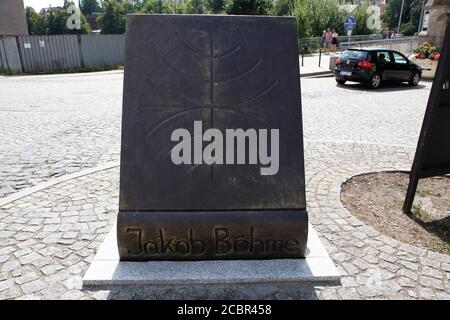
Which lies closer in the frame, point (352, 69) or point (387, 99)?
point (387, 99)

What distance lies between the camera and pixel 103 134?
7574 mm

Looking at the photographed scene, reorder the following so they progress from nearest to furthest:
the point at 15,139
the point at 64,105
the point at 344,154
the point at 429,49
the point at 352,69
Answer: the point at 344,154 → the point at 15,139 → the point at 64,105 → the point at 352,69 → the point at 429,49

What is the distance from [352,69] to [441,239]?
38.6ft

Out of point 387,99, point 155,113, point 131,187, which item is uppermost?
point 155,113

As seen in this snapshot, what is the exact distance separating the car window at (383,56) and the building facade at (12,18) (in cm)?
3117

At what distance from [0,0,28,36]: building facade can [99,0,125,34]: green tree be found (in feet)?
81.7

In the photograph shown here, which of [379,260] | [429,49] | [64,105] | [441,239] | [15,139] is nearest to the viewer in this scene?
[379,260]

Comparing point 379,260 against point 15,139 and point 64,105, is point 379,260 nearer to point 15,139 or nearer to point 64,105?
point 15,139

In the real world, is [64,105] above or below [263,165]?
below

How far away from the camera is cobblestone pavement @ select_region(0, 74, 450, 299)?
9.57 feet

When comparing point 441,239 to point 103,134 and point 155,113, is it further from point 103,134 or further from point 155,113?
point 103,134

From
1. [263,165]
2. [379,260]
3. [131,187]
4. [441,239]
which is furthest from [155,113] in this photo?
[441,239]

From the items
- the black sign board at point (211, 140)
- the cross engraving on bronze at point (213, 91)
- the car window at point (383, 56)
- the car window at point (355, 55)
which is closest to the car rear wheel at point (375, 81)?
the car window at point (383, 56)

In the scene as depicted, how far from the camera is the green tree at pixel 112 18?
56.4 metres
